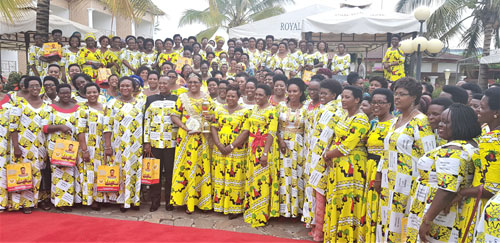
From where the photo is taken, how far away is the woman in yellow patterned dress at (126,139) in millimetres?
5137

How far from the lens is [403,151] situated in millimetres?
3121

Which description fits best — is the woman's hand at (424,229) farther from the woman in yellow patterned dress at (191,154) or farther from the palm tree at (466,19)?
the palm tree at (466,19)

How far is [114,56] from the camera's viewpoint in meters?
8.33

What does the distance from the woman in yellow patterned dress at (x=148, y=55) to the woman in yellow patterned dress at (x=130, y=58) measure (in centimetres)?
11

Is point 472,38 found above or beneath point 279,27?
above

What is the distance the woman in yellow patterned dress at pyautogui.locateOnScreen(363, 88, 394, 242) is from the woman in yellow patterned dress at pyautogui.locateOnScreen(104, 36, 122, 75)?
644 cm

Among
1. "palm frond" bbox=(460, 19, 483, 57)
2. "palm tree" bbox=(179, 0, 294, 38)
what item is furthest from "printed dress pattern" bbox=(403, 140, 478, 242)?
"palm tree" bbox=(179, 0, 294, 38)

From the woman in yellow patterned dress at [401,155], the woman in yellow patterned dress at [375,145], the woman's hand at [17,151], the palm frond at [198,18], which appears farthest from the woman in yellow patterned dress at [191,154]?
the palm frond at [198,18]

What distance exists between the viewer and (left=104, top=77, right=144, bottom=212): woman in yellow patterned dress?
16.9ft

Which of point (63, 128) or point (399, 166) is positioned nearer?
point (399, 166)

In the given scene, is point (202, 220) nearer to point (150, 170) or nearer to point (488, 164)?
point (150, 170)

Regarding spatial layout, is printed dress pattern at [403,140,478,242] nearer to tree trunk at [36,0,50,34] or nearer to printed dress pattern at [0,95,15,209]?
printed dress pattern at [0,95,15,209]

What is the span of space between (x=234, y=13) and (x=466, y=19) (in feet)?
40.9

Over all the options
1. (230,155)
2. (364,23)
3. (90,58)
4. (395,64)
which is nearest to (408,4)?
(364,23)
